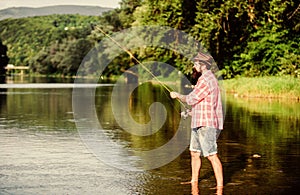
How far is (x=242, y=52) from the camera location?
4525 cm

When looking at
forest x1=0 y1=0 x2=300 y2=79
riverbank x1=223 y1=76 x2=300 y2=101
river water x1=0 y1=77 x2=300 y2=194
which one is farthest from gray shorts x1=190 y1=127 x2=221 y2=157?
forest x1=0 y1=0 x2=300 y2=79

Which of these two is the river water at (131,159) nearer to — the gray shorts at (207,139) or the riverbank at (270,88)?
the gray shorts at (207,139)

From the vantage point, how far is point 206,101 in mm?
9000

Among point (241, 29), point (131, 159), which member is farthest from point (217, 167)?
point (241, 29)

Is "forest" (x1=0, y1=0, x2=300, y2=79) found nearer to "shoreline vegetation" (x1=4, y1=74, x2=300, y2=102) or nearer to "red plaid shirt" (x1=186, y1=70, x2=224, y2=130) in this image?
"shoreline vegetation" (x1=4, y1=74, x2=300, y2=102)

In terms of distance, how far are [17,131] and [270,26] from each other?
94.1 ft

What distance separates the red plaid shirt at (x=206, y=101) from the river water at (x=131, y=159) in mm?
962

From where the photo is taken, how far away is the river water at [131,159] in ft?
30.5

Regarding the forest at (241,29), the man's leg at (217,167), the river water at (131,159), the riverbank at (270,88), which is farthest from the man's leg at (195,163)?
the forest at (241,29)

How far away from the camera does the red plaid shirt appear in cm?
895

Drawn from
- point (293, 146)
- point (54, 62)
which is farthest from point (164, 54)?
point (54, 62)

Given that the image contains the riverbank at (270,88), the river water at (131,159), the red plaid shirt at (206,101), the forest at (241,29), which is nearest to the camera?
the red plaid shirt at (206,101)

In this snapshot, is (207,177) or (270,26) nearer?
(207,177)

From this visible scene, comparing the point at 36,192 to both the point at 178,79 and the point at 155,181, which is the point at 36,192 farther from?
the point at 178,79
